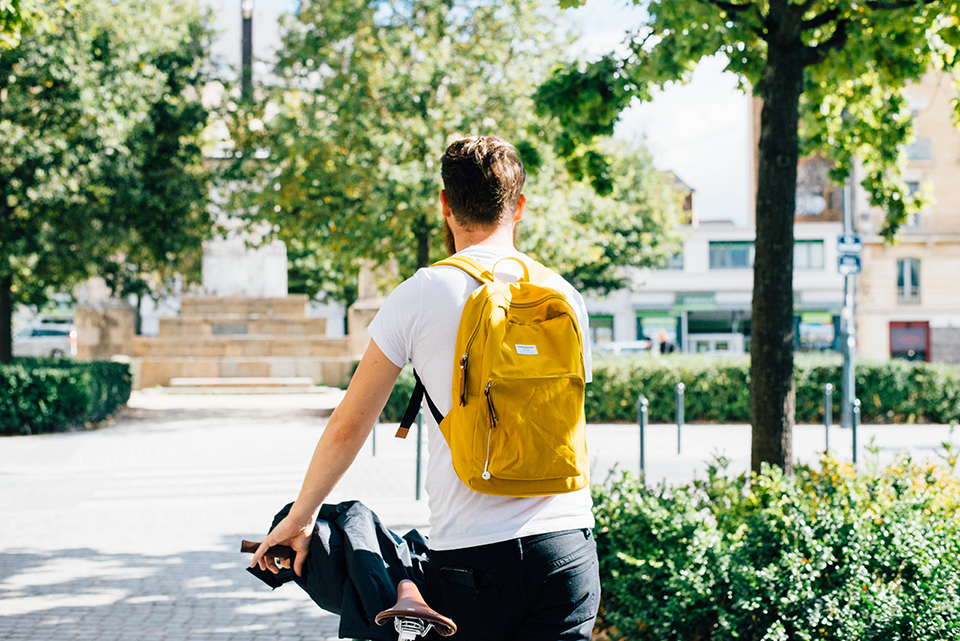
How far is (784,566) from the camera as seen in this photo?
146 inches

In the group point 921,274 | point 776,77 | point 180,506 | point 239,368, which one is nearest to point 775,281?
point 776,77

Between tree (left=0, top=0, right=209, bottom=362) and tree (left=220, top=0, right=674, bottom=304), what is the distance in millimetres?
1500

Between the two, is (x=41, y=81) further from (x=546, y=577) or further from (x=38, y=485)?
(x=546, y=577)

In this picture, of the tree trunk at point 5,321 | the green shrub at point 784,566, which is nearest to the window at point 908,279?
the tree trunk at point 5,321

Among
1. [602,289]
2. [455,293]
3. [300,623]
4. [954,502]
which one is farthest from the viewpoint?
[602,289]

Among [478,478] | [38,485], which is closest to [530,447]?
[478,478]

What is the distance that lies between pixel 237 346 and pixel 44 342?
2086cm

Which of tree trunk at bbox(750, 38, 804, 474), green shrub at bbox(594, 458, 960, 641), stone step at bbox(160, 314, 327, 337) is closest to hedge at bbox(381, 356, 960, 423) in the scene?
stone step at bbox(160, 314, 327, 337)

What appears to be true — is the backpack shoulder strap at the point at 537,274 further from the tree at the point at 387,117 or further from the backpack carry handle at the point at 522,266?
the tree at the point at 387,117

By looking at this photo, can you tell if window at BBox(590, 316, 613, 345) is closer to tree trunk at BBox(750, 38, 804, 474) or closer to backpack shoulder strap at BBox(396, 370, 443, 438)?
tree trunk at BBox(750, 38, 804, 474)

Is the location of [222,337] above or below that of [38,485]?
above

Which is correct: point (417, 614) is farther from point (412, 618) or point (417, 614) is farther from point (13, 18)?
point (13, 18)

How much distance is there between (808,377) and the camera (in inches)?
672

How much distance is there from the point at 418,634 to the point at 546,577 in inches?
11.5
